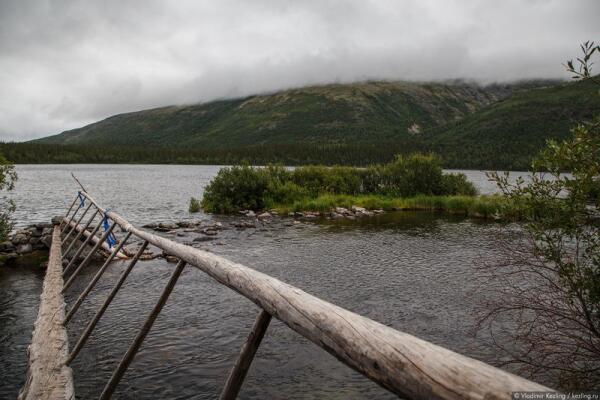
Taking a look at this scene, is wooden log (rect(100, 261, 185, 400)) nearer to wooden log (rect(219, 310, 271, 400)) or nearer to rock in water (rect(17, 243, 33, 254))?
wooden log (rect(219, 310, 271, 400))

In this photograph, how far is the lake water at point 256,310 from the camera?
991 centimetres

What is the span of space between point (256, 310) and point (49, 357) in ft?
24.2

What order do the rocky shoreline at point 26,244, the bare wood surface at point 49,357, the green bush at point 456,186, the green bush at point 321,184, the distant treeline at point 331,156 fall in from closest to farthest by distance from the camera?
the bare wood surface at point 49,357, the rocky shoreline at point 26,244, the green bush at point 321,184, the green bush at point 456,186, the distant treeline at point 331,156

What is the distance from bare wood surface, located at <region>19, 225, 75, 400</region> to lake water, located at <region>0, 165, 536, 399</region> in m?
0.96

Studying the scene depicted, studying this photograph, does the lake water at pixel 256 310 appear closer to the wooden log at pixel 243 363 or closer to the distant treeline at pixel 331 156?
the wooden log at pixel 243 363

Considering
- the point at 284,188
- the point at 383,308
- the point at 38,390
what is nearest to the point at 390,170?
the point at 284,188

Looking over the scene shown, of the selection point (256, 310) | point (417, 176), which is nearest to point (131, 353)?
point (256, 310)

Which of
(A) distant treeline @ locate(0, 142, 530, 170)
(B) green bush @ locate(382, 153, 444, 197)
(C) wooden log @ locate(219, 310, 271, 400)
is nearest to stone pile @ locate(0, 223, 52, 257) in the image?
(C) wooden log @ locate(219, 310, 271, 400)

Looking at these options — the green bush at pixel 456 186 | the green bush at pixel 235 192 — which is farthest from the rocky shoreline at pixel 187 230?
the green bush at pixel 456 186

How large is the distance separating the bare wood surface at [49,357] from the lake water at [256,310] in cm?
96

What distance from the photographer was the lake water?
9.91 m

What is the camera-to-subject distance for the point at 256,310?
49.7ft

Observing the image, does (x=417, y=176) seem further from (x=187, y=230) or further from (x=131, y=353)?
(x=131, y=353)

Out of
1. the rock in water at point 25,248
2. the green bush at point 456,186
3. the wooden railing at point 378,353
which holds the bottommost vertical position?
the green bush at point 456,186
